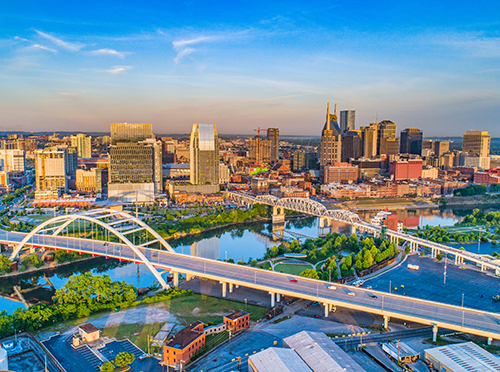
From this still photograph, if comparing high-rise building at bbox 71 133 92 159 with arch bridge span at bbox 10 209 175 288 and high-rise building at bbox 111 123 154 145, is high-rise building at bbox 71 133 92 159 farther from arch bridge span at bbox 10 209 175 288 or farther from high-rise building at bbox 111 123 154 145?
arch bridge span at bbox 10 209 175 288

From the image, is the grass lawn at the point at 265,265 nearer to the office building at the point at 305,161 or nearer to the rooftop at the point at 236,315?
the rooftop at the point at 236,315

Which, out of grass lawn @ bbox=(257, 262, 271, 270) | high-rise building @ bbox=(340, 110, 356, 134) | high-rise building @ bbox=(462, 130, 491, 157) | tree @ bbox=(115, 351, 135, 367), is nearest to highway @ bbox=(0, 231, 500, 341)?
grass lawn @ bbox=(257, 262, 271, 270)

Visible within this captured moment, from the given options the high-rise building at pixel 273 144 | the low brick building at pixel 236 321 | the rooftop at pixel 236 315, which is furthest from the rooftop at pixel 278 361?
the high-rise building at pixel 273 144

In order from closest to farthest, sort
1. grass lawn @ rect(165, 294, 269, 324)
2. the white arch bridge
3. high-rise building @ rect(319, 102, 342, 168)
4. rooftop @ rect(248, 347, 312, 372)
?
1. rooftop @ rect(248, 347, 312, 372)
2. grass lawn @ rect(165, 294, 269, 324)
3. the white arch bridge
4. high-rise building @ rect(319, 102, 342, 168)

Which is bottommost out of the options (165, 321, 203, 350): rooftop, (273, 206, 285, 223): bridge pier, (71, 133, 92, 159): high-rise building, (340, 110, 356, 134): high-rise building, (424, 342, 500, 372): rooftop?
(273, 206, 285, 223): bridge pier

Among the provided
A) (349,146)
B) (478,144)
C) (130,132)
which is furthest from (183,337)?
(478,144)

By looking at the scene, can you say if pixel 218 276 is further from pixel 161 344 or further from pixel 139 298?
pixel 161 344

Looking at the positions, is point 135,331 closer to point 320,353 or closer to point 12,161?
point 320,353
